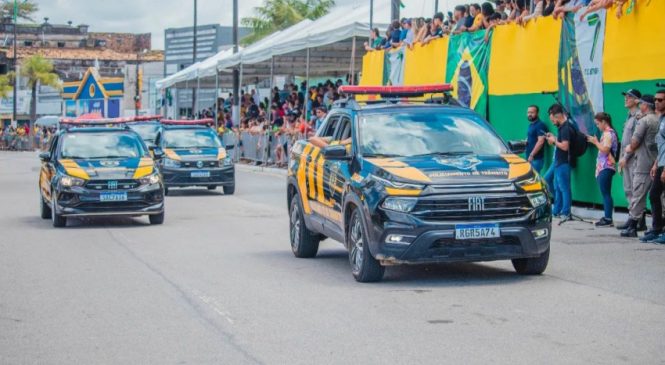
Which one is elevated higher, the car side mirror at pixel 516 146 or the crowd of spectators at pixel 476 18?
the crowd of spectators at pixel 476 18

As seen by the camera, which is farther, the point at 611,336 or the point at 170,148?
the point at 170,148

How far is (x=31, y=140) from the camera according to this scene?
85.4 metres

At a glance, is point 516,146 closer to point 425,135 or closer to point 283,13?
point 425,135

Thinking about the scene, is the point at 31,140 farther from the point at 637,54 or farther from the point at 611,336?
the point at 611,336

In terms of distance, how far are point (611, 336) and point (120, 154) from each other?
42.7 ft

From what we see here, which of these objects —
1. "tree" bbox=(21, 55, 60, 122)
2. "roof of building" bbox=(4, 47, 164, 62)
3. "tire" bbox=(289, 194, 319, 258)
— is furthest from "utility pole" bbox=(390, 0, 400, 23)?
"roof of building" bbox=(4, 47, 164, 62)

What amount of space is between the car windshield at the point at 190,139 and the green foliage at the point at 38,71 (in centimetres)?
7610

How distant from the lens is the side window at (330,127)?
1366 cm

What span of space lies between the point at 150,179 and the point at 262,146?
22.9 m

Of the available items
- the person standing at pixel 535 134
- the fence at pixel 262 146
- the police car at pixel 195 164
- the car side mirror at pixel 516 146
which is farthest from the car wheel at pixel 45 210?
the fence at pixel 262 146

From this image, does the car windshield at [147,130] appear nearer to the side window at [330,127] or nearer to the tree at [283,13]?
the side window at [330,127]

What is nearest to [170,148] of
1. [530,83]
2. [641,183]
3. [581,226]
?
[530,83]

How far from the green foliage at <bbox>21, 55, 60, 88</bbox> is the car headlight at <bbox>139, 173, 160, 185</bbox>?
85.7 meters

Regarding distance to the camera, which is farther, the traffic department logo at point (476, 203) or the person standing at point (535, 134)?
the person standing at point (535, 134)
